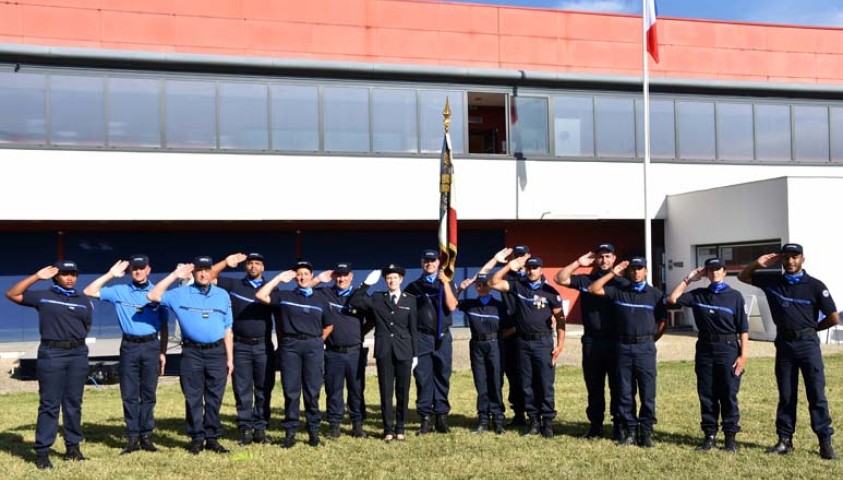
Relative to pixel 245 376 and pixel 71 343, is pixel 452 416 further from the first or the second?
pixel 71 343

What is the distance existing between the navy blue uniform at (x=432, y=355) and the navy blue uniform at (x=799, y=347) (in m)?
3.24

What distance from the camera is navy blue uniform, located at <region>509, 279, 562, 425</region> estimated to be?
8.52 meters

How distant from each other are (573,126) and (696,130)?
3485 millimetres

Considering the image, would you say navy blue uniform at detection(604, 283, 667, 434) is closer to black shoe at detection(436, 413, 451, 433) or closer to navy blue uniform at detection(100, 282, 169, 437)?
black shoe at detection(436, 413, 451, 433)

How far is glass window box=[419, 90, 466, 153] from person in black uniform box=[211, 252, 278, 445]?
38.9 feet

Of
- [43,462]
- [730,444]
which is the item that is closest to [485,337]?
[730,444]

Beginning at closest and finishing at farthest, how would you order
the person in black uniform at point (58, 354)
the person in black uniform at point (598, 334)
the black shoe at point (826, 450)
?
the black shoe at point (826, 450)
the person in black uniform at point (58, 354)
the person in black uniform at point (598, 334)

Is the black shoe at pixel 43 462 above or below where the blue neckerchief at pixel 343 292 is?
below

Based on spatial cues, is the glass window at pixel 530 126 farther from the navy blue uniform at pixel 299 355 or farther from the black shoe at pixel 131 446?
the black shoe at pixel 131 446

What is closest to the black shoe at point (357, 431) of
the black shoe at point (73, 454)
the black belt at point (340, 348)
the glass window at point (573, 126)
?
the black belt at point (340, 348)

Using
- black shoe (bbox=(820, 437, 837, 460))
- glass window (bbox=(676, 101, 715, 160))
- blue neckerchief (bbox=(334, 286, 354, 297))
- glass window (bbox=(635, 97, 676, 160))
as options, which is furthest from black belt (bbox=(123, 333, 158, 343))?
glass window (bbox=(676, 101, 715, 160))

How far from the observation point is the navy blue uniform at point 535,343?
28.0ft

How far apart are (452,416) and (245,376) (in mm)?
2654

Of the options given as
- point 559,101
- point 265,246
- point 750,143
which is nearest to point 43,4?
point 265,246
